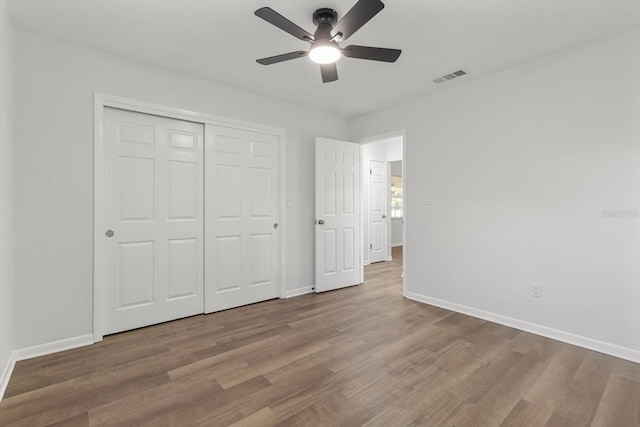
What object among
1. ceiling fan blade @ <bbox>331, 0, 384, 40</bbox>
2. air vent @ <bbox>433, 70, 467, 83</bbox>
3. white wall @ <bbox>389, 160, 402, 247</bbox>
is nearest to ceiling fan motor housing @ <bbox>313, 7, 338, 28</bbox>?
ceiling fan blade @ <bbox>331, 0, 384, 40</bbox>

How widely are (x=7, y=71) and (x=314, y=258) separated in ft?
11.2

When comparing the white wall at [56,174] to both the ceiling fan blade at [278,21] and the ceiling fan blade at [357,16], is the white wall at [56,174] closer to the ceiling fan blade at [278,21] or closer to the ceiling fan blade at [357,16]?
the ceiling fan blade at [278,21]

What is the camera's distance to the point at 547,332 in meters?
2.77

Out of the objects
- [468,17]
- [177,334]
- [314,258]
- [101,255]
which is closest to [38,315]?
[101,255]

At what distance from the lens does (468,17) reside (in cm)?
220

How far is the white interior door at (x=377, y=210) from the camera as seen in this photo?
6.33 meters

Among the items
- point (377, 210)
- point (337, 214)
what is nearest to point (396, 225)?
point (377, 210)

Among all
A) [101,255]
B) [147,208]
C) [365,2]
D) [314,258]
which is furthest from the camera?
[314,258]

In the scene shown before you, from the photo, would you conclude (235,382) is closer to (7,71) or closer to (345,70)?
(7,71)

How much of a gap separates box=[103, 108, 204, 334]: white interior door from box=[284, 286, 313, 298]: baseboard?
3.60 ft

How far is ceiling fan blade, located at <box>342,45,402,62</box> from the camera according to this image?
209 cm

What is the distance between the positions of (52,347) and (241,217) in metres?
1.98

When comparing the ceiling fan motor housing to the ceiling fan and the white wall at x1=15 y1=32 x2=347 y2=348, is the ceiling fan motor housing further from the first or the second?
the white wall at x1=15 y1=32 x2=347 y2=348

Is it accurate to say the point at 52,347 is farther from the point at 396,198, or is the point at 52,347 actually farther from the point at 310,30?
the point at 396,198
